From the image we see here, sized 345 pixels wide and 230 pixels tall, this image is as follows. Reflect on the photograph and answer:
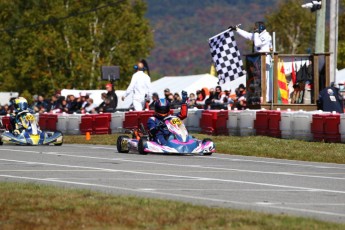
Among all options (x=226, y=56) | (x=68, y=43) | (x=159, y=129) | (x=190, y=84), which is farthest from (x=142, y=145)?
(x=68, y=43)

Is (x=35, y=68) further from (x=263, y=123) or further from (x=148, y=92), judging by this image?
(x=263, y=123)

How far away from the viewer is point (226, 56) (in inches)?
1179

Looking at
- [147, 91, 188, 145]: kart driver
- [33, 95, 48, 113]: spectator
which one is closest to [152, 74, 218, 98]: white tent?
[33, 95, 48, 113]: spectator

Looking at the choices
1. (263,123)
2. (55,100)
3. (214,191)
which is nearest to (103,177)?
(214,191)

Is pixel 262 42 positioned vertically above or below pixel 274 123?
above

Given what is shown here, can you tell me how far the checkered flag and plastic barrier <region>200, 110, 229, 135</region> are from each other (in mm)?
1640

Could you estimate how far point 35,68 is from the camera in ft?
244

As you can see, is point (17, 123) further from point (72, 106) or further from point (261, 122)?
point (72, 106)

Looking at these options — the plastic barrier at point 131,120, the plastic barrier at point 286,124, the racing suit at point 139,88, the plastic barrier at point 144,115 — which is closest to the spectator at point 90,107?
the racing suit at point 139,88

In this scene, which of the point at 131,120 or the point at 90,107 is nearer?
the point at 131,120

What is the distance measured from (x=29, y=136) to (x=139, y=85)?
196 inches

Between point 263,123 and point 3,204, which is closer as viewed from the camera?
point 3,204

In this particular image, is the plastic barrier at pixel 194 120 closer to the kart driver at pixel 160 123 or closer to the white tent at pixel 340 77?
the kart driver at pixel 160 123

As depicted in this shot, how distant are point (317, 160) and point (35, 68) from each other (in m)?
54.7
